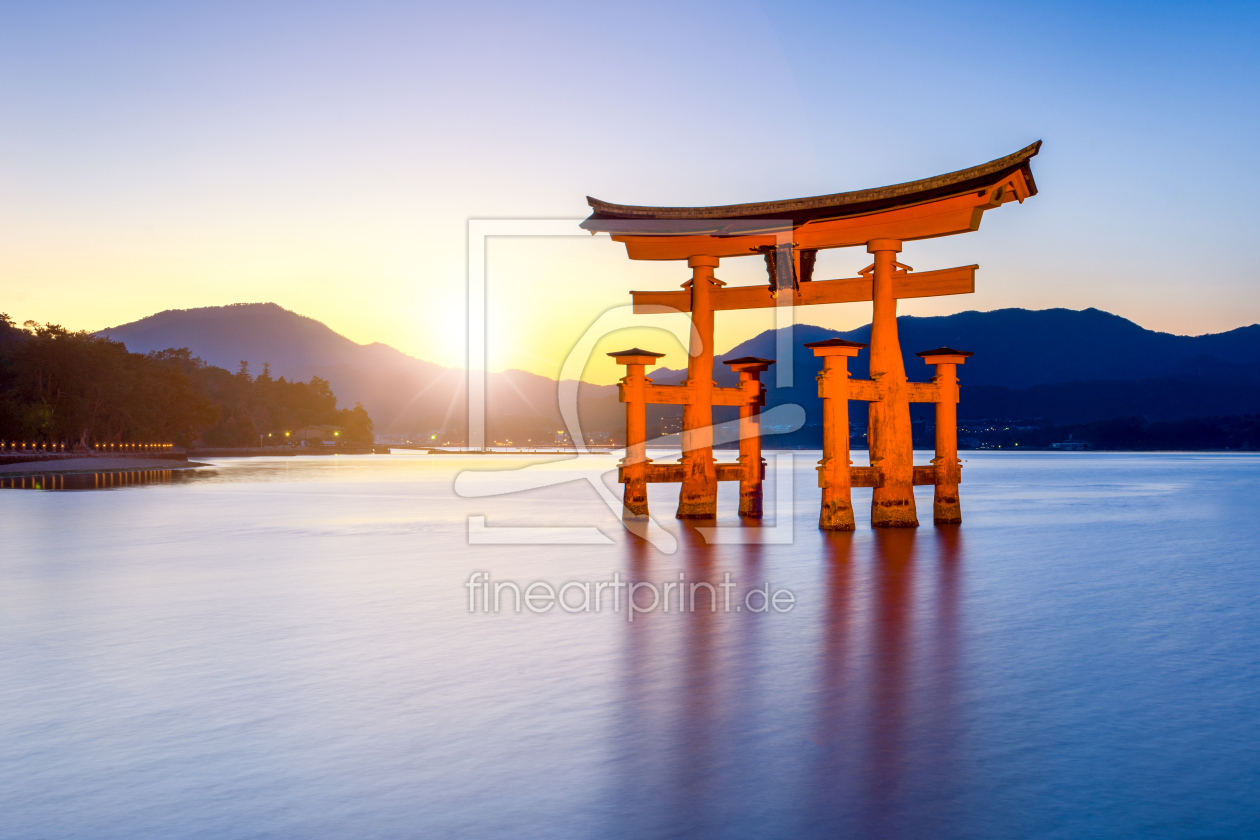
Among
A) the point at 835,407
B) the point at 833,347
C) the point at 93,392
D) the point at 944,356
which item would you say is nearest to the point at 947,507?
the point at 944,356

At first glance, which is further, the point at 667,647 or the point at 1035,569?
the point at 1035,569

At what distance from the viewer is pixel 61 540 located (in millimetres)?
19594

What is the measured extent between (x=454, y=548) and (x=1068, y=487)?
1780 inches

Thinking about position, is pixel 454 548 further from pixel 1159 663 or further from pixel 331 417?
pixel 331 417

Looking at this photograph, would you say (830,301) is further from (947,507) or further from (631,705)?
(631,705)

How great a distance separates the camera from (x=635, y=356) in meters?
19.5

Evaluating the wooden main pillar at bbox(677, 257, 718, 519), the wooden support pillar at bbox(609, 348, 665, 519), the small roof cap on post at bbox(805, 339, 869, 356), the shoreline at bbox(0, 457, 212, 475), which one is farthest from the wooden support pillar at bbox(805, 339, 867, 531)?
the shoreline at bbox(0, 457, 212, 475)

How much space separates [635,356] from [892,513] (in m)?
6.52

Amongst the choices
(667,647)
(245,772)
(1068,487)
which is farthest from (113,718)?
(1068,487)

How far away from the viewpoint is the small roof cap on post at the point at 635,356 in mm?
19469

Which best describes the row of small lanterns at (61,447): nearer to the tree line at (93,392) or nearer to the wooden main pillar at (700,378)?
the tree line at (93,392)

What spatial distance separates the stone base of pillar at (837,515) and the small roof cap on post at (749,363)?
4.12 meters

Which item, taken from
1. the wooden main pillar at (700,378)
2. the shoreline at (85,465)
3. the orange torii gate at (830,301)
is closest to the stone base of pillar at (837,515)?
the orange torii gate at (830,301)

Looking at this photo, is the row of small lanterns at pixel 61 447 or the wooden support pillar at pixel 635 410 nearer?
the wooden support pillar at pixel 635 410
